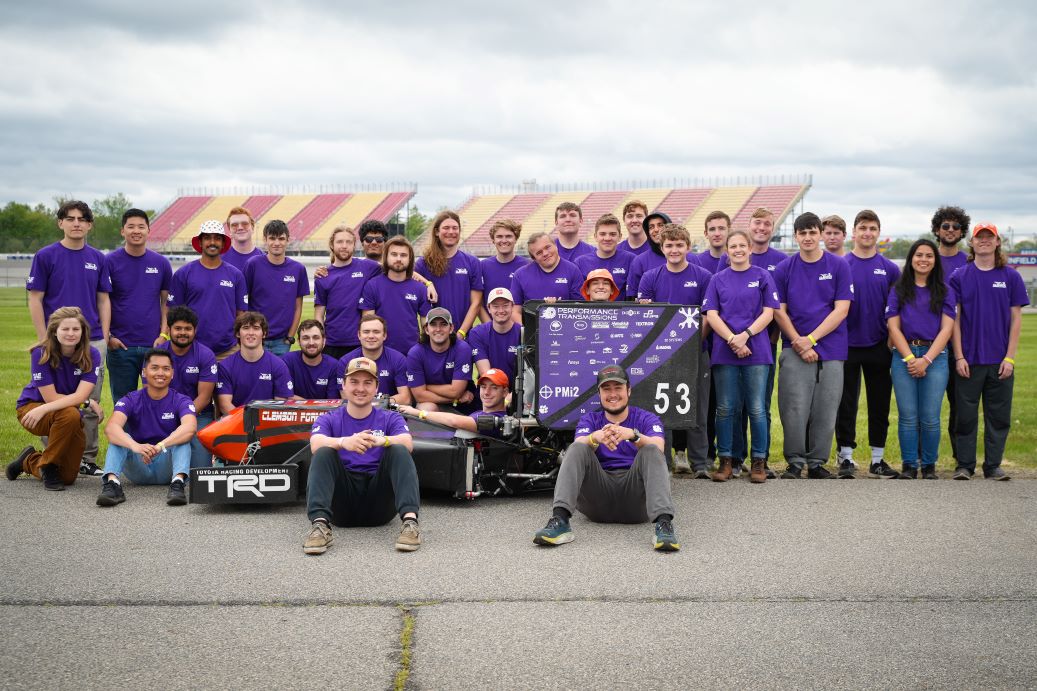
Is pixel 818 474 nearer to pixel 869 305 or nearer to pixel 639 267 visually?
pixel 869 305

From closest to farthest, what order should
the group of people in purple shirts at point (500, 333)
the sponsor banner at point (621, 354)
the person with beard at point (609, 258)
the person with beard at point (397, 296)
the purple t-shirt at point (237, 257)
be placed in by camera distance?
the sponsor banner at point (621, 354) < the group of people in purple shirts at point (500, 333) < the person with beard at point (397, 296) < the person with beard at point (609, 258) < the purple t-shirt at point (237, 257)

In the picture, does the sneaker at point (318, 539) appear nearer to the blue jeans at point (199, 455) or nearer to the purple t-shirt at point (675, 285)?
the blue jeans at point (199, 455)

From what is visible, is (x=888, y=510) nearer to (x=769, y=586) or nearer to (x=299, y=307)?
(x=769, y=586)

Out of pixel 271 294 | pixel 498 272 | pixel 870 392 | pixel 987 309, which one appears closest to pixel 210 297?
pixel 271 294

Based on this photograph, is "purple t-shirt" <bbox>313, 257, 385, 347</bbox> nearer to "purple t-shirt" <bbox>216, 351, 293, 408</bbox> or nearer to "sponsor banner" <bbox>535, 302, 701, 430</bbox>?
"purple t-shirt" <bbox>216, 351, 293, 408</bbox>

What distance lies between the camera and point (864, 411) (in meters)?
13.5

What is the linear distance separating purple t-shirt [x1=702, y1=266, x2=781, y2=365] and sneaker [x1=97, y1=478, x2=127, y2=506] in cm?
478

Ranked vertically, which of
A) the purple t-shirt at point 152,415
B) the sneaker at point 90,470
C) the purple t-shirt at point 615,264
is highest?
the purple t-shirt at point 615,264

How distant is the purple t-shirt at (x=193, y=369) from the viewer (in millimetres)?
8445

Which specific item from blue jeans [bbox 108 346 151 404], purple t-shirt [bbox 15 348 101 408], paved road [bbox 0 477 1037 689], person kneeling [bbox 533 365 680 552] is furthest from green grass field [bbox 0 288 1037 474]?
person kneeling [bbox 533 365 680 552]

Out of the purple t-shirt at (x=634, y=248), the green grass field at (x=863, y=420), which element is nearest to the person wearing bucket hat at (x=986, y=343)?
the green grass field at (x=863, y=420)

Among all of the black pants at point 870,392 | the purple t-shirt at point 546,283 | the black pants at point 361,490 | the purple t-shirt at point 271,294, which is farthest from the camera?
the purple t-shirt at point 271,294

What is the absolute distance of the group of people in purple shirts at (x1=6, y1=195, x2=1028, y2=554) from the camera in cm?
813

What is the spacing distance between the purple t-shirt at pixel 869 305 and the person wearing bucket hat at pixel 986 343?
0.58m
